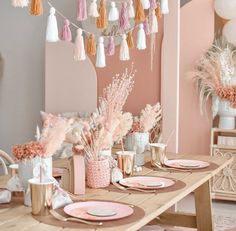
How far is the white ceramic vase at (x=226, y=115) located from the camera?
494 centimetres

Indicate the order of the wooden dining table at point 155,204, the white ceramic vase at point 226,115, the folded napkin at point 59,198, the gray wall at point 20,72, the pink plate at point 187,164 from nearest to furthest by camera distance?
the wooden dining table at point 155,204
the folded napkin at point 59,198
the pink plate at point 187,164
the white ceramic vase at point 226,115
the gray wall at point 20,72

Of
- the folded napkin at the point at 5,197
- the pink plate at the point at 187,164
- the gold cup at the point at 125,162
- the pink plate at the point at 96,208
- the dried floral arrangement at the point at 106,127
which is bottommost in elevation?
the pink plate at the point at 96,208

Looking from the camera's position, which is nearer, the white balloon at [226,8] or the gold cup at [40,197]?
the gold cup at [40,197]

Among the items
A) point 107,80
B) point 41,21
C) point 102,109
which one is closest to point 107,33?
point 107,80

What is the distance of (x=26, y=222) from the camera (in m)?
1.75

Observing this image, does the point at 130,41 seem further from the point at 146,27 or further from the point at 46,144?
the point at 46,144

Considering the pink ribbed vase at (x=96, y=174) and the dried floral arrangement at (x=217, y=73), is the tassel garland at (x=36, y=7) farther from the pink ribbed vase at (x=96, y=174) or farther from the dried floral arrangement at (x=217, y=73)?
the dried floral arrangement at (x=217, y=73)

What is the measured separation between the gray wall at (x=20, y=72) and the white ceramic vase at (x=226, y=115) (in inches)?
83.7

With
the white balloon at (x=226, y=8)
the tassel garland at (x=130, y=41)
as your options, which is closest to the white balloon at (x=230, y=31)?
the white balloon at (x=226, y=8)

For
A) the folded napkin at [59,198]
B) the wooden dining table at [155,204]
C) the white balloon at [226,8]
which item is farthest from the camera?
the white balloon at [226,8]

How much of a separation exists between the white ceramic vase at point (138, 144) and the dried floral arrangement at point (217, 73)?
83.3 inches

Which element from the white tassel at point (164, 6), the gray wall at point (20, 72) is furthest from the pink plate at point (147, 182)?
the gray wall at point (20, 72)

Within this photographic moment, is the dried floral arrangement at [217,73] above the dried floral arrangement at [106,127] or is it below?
above

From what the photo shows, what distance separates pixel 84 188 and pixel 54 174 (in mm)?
367
